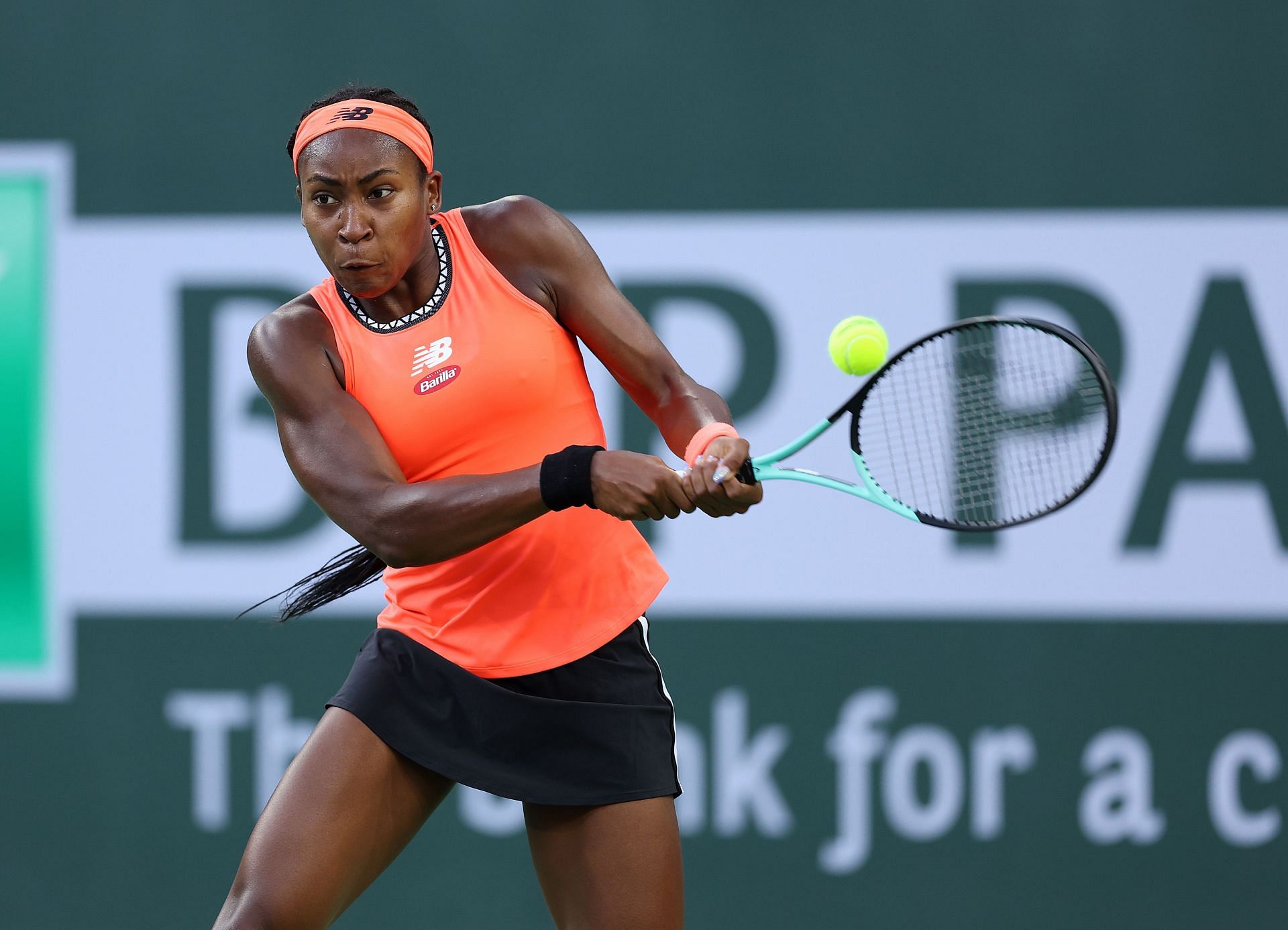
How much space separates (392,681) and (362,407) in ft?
1.39

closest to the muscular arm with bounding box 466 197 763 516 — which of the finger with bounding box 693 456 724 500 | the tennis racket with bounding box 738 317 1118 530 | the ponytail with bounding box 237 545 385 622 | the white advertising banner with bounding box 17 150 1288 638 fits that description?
the finger with bounding box 693 456 724 500

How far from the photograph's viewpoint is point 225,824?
12.1ft

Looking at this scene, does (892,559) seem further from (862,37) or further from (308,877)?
(308,877)

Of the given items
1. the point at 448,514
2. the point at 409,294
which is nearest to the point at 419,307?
the point at 409,294

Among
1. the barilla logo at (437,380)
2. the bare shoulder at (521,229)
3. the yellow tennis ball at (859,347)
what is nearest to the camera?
the yellow tennis ball at (859,347)

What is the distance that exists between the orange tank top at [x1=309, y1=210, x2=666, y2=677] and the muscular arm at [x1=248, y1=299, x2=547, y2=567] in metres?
0.05

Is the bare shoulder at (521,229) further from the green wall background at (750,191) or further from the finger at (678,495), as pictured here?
the green wall background at (750,191)

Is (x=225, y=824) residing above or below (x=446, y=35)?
below

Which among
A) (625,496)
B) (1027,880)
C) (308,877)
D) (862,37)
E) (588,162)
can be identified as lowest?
(1027,880)

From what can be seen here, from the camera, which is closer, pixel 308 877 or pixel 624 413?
pixel 308 877

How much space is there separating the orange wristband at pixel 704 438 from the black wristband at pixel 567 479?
13 centimetres

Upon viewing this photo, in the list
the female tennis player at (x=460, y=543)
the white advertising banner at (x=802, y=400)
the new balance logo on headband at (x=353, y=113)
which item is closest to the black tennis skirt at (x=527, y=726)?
the female tennis player at (x=460, y=543)

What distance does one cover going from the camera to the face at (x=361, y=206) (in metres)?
2.05

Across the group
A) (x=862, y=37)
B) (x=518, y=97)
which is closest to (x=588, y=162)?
(x=518, y=97)
